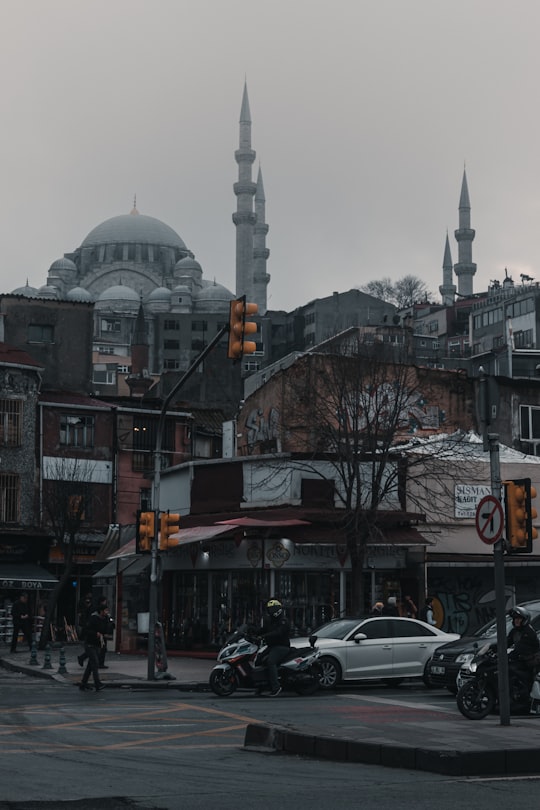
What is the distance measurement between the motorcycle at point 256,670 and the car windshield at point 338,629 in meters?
0.97

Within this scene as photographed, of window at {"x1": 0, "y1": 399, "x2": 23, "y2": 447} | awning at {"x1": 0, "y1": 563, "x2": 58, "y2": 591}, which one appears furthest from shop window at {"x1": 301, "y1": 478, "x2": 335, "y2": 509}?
window at {"x1": 0, "y1": 399, "x2": 23, "y2": 447}

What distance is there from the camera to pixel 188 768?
12.3m

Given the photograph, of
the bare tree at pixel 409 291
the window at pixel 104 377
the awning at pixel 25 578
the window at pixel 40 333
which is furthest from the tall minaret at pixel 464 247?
the awning at pixel 25 578

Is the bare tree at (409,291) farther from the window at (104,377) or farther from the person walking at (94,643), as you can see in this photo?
the person walking at (94,643)

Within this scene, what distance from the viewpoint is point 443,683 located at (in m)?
22.0

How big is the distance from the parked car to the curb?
9.68 meters

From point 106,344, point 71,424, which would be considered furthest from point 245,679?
point 106,344

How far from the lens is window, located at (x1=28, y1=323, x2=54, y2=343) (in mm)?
61809

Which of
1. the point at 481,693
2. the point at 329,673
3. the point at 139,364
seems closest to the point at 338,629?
the point at 329,673

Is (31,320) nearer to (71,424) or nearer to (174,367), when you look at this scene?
(71,424)

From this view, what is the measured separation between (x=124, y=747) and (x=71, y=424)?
1661 inches

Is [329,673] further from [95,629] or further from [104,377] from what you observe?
[104,377]

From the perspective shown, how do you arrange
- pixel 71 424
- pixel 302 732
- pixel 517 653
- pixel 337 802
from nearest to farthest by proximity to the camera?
1. pixel 337 802
2. pixel 302 732
3. pixel 517 653
4. pixel 71 424

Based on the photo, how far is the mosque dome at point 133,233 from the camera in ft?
584
